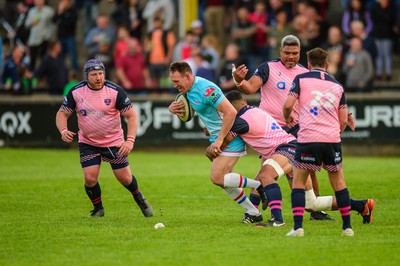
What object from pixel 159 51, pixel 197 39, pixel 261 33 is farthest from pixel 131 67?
pixel 261 33

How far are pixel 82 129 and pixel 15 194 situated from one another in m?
3.76

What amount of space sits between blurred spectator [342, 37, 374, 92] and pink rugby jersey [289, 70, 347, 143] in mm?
13380

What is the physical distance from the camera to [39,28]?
94.1 feet

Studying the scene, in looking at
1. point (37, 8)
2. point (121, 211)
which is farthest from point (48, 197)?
point (37, 8)

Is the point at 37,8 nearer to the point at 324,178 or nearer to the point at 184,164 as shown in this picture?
the point at 184,164

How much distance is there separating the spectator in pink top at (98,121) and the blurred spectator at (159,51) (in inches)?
518

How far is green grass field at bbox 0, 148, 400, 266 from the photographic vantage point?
10.1m

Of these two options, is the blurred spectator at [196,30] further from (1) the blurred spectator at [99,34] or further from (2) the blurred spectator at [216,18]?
(1) the blurred spectator at [99,34]

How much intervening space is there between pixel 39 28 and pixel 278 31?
24.6 feet

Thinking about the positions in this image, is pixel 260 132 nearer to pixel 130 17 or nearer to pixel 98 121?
pixel 98 121

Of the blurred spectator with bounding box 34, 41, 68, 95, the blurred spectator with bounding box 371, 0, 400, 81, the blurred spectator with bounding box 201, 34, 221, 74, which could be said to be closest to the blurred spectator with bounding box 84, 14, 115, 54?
the blurred spectator with bounding box 34, 41, 68, 95

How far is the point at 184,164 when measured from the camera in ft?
74.1

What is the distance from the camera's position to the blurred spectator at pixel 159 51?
26.9 metres

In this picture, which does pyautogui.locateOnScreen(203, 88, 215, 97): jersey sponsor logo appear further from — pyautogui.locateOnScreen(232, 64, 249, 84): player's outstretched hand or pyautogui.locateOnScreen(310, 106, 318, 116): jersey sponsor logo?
pyautogui.locateOnScreen(310, 106, 318, 116): jersey sponsor logo
